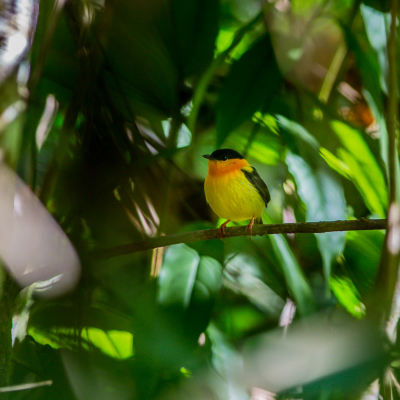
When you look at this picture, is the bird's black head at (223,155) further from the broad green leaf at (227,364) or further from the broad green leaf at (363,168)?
the broad green leaf at (227,364)

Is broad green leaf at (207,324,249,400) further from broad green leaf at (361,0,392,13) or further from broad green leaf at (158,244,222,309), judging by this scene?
broad green leaf at (361,0,392,13)

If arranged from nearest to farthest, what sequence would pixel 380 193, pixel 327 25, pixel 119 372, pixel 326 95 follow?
pixel 119 372
pixel 380 193
pixel 326 95
pixel 327 25

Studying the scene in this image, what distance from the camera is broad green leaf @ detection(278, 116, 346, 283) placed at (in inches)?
43.3

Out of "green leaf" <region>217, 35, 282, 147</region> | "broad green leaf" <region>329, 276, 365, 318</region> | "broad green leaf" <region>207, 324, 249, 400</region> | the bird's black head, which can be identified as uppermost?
"green leaf" <region>217, 35, 282, 147</region>

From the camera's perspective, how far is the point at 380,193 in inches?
51.3

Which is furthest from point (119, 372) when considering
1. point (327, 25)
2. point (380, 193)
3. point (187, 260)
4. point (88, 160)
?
point (327, 25)

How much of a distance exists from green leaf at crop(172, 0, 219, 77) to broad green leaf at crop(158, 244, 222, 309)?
0.62 m

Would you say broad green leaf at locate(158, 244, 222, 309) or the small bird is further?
the small bird

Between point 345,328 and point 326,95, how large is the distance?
1115 mm

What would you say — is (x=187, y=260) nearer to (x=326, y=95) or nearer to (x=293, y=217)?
(x=293, y=217)

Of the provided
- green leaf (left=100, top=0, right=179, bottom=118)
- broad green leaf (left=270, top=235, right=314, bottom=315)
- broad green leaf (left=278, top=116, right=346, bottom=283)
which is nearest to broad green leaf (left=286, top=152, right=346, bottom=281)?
broad green leaf (left=278, top=116, right=346, bottom=283)

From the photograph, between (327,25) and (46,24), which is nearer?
(46,24)

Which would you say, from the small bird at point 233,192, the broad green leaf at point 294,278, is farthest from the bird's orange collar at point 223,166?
the broad green leaf at point 294,278

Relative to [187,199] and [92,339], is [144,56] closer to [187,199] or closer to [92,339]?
[187,199]
